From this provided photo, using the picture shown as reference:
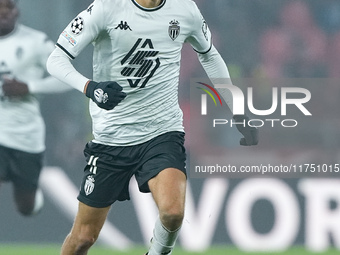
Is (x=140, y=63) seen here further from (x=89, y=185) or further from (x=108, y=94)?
(x=89, y=185)

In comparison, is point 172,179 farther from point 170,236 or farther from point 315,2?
point 315,2

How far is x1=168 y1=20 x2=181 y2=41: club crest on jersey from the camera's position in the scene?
5.51 meters

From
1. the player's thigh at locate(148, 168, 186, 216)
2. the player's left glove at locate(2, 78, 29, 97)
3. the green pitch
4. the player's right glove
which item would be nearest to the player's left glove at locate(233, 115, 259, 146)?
the player's thigh at locate(148, 168, 186, 216)

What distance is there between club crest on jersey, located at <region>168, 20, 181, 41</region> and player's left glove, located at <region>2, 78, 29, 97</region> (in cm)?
283

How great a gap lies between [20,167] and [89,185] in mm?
2850

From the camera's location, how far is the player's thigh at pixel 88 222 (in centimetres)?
→ 542

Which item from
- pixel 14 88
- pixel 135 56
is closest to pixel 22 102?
pixel 14 88

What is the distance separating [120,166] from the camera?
5.47 meters

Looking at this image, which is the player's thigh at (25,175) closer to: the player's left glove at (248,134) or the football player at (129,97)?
the football player at (129,97)

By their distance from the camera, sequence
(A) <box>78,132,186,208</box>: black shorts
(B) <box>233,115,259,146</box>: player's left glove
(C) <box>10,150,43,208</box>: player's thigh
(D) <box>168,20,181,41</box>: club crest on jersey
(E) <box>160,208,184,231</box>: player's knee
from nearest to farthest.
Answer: (E) <box>160,208,184,231</box>: player's knee
(A) <box>78,132,186,208</box>: black shorts
(D) <box>168,20,181,41</box>: club crest on jersey
(B) <box>233,115,259,146</box>: player's left glove
(C) <box>10,150,43,208</box>: player's thigh

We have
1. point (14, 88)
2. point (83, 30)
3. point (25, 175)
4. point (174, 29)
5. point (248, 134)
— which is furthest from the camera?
point (25, 175)

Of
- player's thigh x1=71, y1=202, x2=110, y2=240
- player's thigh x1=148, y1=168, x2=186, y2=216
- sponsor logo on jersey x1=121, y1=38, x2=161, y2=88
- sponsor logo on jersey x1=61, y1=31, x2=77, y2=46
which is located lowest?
player's thigh x1=71, y1=202, x2=110, y2=240

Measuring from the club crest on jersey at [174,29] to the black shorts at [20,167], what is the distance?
3.02 meters

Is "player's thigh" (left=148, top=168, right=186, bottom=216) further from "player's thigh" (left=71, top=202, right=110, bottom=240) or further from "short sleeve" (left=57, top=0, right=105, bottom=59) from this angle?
"short sleeve" (left=57, top=0, right=105, bottom=59)
